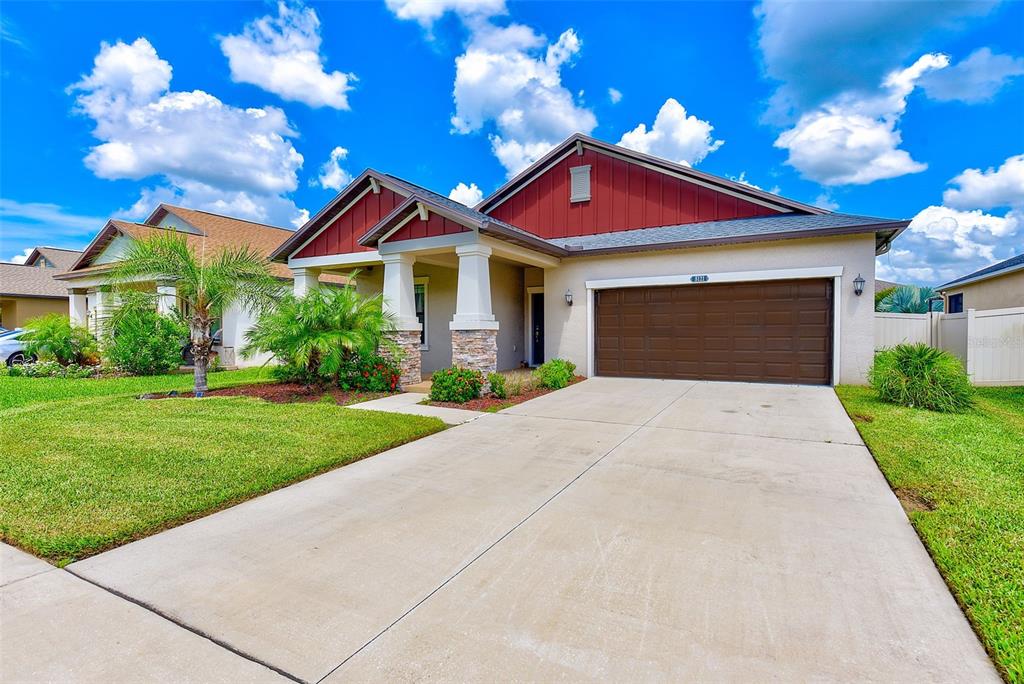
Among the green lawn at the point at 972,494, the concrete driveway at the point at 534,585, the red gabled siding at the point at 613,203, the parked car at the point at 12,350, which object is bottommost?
the concrete driveway at the point at 534,585

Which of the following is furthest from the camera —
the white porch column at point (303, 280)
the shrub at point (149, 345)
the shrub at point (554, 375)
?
the white porch column at point (303, 280)

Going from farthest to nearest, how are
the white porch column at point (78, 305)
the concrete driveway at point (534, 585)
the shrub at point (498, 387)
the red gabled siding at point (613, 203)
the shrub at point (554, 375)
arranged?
the white porch column at point (78, 305) → the red gabled siding at point (613, 203) → the shrub at point (554, 375) → the shrub at point (498, 387) → the concrete driveway at point (534, 585)

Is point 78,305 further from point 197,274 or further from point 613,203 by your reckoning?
point 613,203

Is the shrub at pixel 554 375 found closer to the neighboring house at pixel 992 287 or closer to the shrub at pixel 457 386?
the shrub at pixel 457 386

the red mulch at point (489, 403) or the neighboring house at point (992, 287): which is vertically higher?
the neighboring house at point (992, 287)

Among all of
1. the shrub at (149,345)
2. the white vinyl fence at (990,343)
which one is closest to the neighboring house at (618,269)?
the white vinyl fence at (990,343)

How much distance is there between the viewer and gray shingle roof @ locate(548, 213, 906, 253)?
32.9ft

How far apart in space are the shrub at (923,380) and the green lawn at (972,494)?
0.32 meters

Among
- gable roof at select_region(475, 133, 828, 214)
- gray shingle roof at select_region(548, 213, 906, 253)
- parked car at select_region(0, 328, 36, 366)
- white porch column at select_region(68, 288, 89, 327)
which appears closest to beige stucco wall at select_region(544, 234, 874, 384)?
gray shingle roof at select_region(548, 213, 906, 253)

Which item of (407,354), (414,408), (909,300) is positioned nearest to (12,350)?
(407,354)

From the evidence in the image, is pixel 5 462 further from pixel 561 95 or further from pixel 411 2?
pixel 561 95

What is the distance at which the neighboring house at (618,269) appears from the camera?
33.3ft

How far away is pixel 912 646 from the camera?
2.31 metres

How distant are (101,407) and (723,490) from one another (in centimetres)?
975
